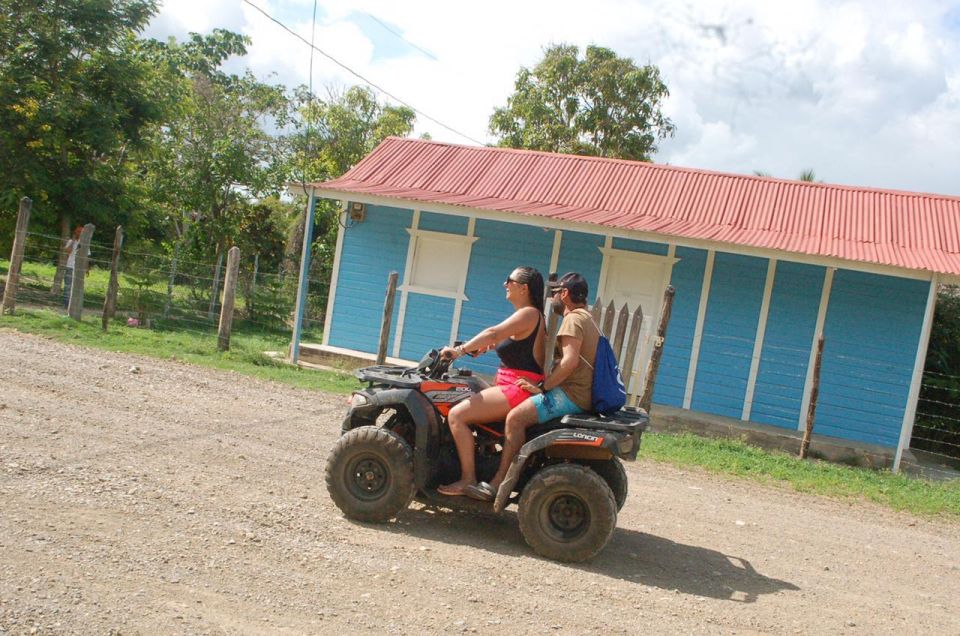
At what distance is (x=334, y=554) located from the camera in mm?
5148

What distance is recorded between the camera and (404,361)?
49.0 ft

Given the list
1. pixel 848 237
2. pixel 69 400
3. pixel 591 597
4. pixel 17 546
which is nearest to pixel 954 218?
pixel 848 237

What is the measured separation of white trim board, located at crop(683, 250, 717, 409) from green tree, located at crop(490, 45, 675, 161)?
41.5 ft

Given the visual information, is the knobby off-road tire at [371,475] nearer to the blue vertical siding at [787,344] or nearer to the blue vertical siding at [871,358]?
the blue vertical siding at [787,344]

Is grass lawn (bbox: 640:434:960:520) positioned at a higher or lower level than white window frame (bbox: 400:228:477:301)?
lower

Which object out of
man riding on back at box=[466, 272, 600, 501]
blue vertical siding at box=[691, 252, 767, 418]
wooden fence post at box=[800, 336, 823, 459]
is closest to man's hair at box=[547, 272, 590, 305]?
man riding on back at box=[466, 272, 600, 501]

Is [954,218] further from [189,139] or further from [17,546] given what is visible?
[189,139]

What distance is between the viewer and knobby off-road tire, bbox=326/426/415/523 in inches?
227

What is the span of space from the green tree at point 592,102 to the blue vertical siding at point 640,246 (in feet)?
38.8

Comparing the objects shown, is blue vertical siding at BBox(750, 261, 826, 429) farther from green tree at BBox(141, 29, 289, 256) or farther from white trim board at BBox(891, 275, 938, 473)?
green tree at BBox(141, 29, 289, 256)

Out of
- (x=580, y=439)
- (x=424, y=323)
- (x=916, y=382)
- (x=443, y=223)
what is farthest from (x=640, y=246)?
(x=580, y=439)

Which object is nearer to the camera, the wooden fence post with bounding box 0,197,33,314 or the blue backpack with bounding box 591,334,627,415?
the blue backpack with bounding box 591,334,627,415

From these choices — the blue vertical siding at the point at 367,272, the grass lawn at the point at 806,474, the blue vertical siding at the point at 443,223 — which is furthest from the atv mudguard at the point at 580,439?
the blue vertical siding at the point at 367,272

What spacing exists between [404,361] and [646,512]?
26.7 feet
